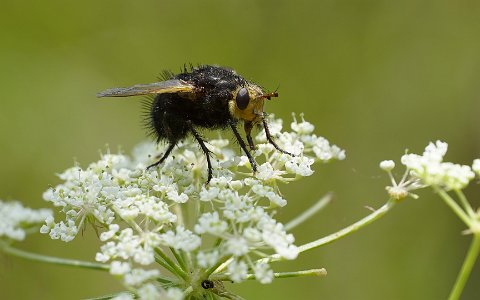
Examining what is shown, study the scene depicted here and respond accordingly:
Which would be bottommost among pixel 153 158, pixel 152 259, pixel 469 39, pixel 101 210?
pixel 152 259

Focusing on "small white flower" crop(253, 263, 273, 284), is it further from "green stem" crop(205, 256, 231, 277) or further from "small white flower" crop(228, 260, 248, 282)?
"green stem" crop(205, 256, 231, 277)

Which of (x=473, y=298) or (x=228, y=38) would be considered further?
(x=228, y=38)

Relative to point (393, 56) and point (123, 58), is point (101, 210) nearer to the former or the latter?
point (123, 58)

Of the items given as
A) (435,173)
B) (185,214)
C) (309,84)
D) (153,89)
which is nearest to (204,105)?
(153,89)

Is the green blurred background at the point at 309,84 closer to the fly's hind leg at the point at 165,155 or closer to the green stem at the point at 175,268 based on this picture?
the fly's hind leg at the point at 165,155

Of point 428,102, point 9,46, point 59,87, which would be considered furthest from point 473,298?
point 9,46

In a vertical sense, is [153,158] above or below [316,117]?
below

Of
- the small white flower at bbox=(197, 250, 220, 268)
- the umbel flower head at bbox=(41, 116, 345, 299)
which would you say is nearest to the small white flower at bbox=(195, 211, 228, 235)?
the umbel flower head at bbox=(41, 116, 345, 299)
